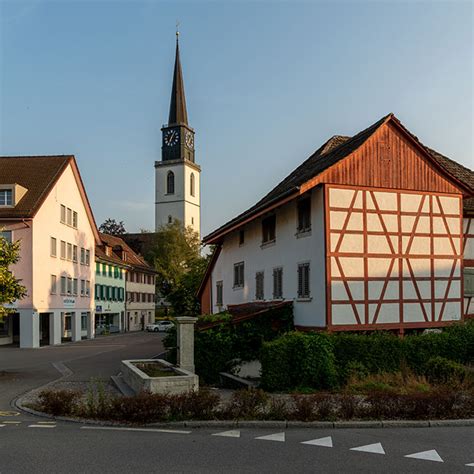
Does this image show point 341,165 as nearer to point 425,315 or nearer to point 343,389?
point 425,315

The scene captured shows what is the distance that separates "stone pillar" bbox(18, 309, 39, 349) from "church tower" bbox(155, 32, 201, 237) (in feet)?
220

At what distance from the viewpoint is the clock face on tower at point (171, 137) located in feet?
361

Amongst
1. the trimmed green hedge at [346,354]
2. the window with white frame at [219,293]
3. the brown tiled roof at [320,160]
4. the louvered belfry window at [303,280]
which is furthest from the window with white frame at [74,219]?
the trimmed green hedge at [346,354]

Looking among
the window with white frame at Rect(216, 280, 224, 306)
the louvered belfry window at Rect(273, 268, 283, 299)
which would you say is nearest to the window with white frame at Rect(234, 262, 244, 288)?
the window with white frame at Rect(216, 280, 224, 306)

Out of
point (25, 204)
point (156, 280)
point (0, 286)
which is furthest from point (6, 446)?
point (156, 280)

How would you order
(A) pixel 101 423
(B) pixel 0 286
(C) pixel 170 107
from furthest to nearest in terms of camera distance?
1. (C) pixel 170 107
2. (B) pixel 0 286
3. (A) pixel 101 423

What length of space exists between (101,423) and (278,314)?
37.0 ft

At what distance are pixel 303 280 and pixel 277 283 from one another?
2.62 metres

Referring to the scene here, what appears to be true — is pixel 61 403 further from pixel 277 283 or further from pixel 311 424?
pixel 277 283

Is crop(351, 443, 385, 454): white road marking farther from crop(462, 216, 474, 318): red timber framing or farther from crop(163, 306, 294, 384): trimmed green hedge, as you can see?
crop(462, 216, 474, 318): red timber framing

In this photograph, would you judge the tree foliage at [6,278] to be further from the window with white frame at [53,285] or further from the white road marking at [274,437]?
the window with white frame at [53,285]

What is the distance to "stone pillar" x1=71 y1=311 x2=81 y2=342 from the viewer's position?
1901 inches

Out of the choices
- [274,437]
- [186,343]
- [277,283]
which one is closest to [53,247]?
[277,283]

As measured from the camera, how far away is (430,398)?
40.2ft
